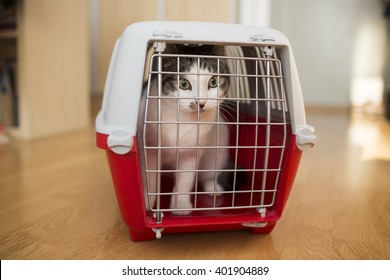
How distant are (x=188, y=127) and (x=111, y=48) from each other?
97.4 inches

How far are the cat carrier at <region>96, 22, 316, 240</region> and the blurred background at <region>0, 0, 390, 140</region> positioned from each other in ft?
4.60

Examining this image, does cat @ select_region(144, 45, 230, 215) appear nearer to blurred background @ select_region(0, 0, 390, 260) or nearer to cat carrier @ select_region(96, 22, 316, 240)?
cat carrier @ select_region(96, 22, 316, 240)

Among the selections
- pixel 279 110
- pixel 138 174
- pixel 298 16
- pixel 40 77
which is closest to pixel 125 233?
pixel 138 174

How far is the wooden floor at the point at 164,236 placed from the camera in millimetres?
846

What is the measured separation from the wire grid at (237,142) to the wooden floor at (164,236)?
96 mm

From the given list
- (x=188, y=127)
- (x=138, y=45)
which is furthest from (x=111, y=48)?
(x=138, y=45)

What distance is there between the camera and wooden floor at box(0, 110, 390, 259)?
2.77ft

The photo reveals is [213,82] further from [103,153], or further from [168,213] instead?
[103,153]

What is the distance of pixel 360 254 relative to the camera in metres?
0.84

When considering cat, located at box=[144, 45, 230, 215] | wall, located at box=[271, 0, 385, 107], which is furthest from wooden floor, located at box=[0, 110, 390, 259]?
wall, located at box=[271, 0, 385, 107]

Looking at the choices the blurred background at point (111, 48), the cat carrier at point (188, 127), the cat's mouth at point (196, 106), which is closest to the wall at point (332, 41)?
the blurred background at point (111, 48)

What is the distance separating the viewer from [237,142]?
34.2 inches

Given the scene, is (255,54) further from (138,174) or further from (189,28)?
(138,174)
